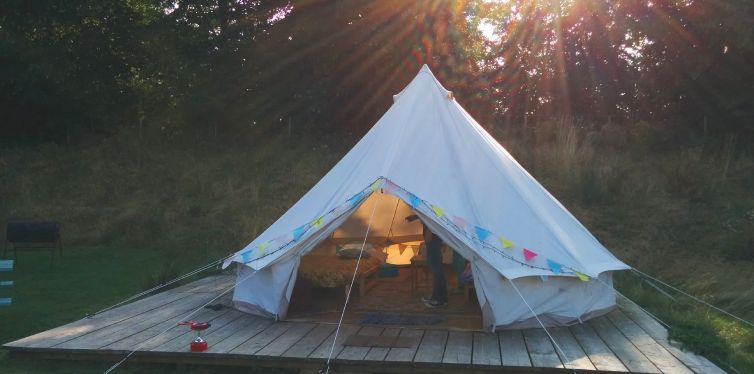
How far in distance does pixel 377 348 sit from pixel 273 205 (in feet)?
22.3

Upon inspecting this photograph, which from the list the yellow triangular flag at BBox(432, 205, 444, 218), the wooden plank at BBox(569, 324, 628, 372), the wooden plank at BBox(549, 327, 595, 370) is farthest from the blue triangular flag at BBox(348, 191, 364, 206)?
the wooden plank at BBox(569, 324, 628, 372)

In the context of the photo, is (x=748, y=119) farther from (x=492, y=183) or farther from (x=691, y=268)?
(x=492, y=183)

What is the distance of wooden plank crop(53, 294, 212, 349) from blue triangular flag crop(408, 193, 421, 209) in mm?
2152

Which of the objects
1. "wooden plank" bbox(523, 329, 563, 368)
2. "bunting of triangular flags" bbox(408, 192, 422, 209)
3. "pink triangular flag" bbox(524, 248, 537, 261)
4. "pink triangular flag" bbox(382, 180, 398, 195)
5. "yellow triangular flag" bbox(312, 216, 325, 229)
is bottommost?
"wooden plank" bbox(523, 329, 563, 368)

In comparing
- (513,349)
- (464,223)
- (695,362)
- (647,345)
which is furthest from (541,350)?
→ (464,223)

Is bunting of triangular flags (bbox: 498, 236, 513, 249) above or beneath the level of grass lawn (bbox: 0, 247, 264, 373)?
above

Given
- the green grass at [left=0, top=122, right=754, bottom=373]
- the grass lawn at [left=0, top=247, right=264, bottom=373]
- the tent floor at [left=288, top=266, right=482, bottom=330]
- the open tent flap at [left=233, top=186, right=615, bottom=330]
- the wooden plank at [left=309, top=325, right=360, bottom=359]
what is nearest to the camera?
the wooden plank at [left=309, top=325, right=360, bottom=359]

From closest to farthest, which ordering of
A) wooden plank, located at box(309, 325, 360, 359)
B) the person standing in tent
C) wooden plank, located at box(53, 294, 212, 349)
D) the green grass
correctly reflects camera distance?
wooden plank, located at box(309, 325, 360, 359) < wooden plank, located at box(53, 294, 212, 349) < the person standing in tent < the green grass

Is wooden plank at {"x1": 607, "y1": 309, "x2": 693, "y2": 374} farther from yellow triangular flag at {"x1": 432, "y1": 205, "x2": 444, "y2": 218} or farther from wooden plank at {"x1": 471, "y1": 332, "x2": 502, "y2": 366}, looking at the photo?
yellow triangular flag at {"x1": 432, "y1": 205, "x2": 444, "y2": 218}

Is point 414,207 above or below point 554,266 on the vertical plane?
above

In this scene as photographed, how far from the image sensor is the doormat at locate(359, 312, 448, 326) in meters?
5.21

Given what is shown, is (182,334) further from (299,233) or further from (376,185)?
(376,185)

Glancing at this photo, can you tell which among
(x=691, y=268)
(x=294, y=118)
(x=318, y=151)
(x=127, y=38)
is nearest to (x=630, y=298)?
(x=691, y=268)

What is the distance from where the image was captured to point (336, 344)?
459 cm
